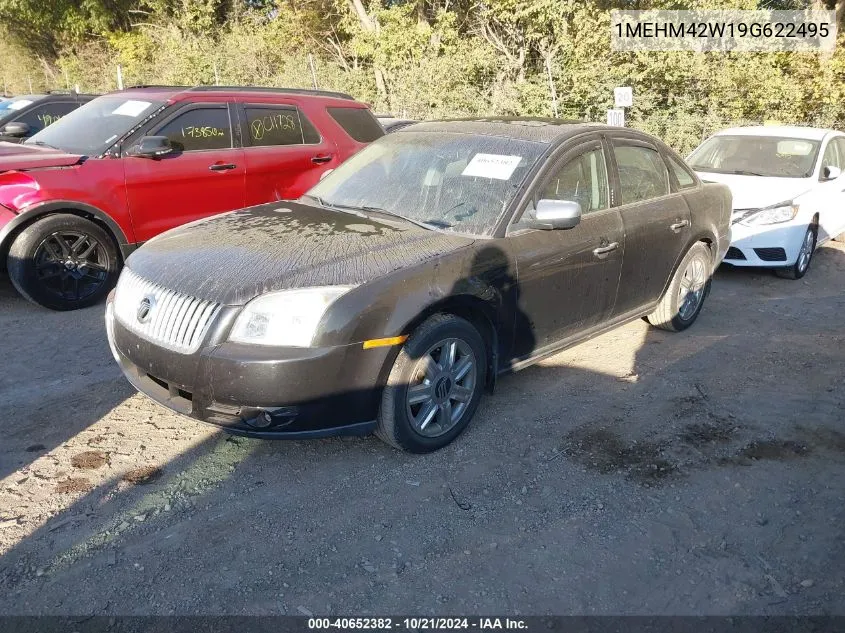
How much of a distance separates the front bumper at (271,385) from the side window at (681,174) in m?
3.16

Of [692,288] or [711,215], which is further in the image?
[692,288]

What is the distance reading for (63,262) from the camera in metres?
5.90

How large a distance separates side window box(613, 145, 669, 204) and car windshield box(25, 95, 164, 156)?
422 cm

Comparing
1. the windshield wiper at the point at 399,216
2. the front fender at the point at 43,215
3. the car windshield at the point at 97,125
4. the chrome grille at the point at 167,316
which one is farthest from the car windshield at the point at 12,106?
the windshield wiper at the point at 399,216

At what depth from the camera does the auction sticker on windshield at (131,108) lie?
650 cm

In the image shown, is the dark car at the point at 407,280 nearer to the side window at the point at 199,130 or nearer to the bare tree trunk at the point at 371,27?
the side window at the point at 199,130

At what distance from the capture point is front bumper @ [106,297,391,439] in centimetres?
317

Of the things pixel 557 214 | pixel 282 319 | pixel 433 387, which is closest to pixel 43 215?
pixel 282 319

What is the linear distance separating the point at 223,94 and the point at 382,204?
3403mm

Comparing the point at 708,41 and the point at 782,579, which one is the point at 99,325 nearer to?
the point at 782,579

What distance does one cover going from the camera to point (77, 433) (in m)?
3.90

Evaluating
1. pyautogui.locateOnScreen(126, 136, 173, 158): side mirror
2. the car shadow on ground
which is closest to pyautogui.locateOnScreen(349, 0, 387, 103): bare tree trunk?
pyautogui.locateOnScreen(126, 136, 173, 158): side mirror

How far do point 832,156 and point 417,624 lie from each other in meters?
8.08

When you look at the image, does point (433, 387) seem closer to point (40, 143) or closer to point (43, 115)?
point (40, 143)
